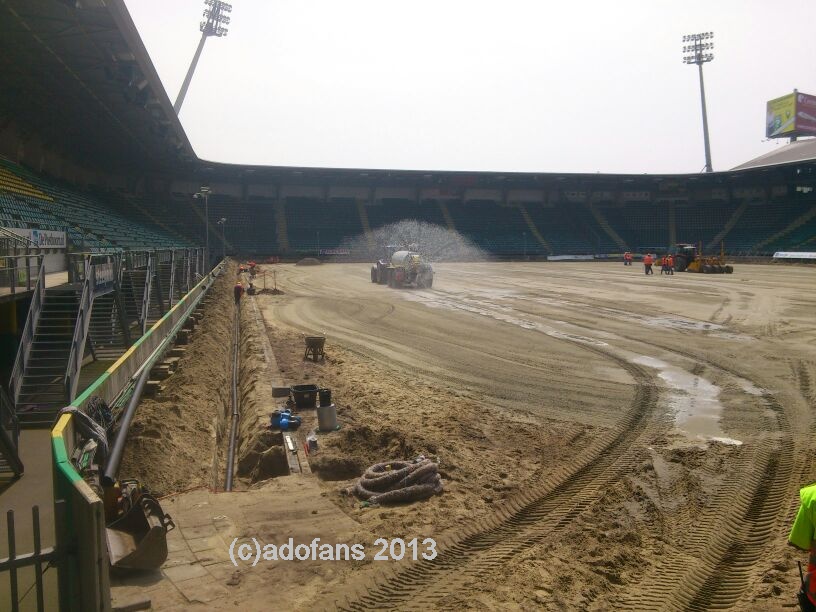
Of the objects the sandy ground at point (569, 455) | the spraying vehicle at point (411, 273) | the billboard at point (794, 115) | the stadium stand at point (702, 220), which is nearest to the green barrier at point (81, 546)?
the sandy ground at point (569, 455)

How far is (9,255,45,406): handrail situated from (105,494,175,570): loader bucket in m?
4.40

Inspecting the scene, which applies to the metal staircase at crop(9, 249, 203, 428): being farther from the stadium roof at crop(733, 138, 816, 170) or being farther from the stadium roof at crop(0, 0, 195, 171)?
the stadium roof at crop(733, 138, 816, 170)

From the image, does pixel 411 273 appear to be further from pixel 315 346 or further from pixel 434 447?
pixel 434 447

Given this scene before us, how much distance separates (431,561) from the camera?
6.12 m

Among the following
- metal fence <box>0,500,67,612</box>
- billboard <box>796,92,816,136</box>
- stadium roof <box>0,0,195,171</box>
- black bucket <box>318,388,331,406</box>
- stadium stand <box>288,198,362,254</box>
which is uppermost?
billboard <box>796,92,816,136</box>

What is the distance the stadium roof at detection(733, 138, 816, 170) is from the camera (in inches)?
2650

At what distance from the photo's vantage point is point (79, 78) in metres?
26.7

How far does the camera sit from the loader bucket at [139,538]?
5.73 meters

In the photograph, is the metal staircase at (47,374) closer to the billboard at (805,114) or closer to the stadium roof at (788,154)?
the stadium roof at (788,154)

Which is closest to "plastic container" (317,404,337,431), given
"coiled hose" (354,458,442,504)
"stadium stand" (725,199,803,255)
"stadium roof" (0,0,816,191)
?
"coiled hose" (354,458,442,504)

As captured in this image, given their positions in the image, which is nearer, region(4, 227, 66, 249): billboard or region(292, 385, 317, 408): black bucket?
region(292, 385, 317, 408): black bucket

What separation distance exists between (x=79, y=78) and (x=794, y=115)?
250 ft

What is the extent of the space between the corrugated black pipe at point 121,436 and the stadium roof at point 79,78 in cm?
1370

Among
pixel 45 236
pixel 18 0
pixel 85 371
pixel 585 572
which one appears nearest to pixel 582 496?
pixel 585 572
